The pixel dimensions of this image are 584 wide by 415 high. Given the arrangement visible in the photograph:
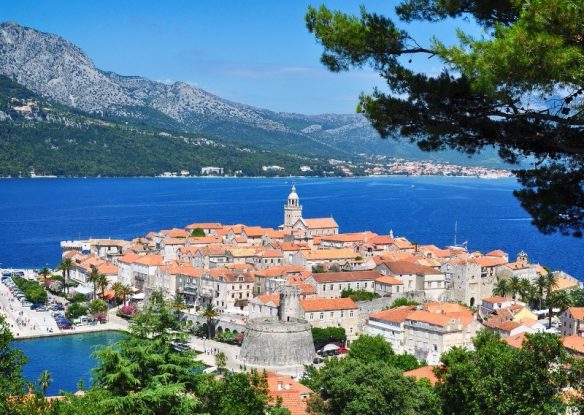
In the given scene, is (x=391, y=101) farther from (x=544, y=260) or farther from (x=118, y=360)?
(x=544, y=260)

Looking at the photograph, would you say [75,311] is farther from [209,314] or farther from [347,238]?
[347,238]

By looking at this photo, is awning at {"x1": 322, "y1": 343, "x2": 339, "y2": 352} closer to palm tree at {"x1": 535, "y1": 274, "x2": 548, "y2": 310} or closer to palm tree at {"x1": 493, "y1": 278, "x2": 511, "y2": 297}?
palm tree at {"x1": 493, "y1": 278, "x2": 511, "y2": 297}

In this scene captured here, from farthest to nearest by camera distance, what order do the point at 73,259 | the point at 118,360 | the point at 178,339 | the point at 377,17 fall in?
1. the point at 73,259
2. the point at 178,339
3. the point at 118,360
4. the point at 377,17

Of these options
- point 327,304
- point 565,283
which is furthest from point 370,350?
point 565,283

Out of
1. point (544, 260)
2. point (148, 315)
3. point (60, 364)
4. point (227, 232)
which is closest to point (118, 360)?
point (148, 315)

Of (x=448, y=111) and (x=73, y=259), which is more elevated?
(x=448, y=111)

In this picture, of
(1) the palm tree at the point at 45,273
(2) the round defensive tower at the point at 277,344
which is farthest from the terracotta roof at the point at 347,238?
(1) the palm tree at the point at 45,273

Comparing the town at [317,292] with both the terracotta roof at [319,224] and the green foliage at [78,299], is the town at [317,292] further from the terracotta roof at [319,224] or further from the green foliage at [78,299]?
the green foliage at [78,299]
